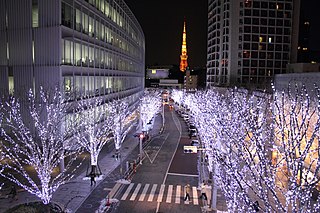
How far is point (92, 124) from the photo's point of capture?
31625 mm

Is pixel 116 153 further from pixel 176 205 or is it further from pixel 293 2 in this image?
pixel 293 2

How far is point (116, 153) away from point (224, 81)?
60.5 m

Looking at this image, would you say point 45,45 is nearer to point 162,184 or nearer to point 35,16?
point 35,16

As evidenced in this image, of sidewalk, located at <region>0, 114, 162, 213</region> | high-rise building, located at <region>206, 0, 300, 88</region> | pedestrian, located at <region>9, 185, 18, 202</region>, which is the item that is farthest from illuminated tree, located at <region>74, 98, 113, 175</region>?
high-rise building, located at <region>206, 0, 300, 88</region>

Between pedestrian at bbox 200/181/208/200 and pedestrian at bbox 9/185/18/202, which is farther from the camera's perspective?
pedestrian at bbox 200/181/208/200

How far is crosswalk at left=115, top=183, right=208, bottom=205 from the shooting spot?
22.7 meters

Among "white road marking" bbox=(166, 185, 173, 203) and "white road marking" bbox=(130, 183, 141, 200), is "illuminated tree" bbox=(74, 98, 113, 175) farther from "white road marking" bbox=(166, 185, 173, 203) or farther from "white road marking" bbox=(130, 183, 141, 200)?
"white road marking" bbox=(166, 185, 173, 203)

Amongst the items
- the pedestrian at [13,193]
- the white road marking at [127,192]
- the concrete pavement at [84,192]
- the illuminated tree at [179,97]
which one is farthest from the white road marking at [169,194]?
the illuminated tree at [179,97]

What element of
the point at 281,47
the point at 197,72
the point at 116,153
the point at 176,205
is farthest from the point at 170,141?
the point at 197,72

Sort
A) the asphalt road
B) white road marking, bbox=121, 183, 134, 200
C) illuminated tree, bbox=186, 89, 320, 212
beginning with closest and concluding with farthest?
illuminated tree, bbox=186, 89, 320, 212, the asphalt road, white road marking, bbox=121, 183, 134, 200

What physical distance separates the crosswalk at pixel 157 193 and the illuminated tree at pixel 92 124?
395 cm

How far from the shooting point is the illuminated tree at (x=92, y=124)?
27906 mm

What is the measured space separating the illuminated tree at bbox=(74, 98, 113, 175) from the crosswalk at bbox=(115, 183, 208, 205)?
395 cm

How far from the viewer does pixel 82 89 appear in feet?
100
